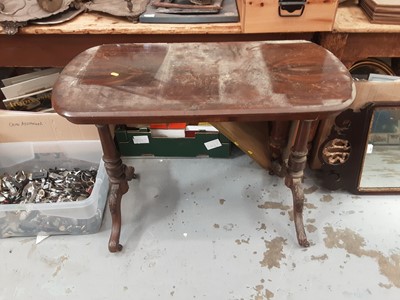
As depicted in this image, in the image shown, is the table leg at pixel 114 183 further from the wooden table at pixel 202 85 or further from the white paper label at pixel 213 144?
the white paper label at pixel 213 144

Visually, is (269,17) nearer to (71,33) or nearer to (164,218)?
(71,33)

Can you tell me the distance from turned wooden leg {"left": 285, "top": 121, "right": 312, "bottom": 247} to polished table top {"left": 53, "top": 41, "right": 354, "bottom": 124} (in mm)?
236

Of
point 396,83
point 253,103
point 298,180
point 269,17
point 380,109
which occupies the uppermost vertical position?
point 269,17

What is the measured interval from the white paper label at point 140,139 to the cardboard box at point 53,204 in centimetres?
18

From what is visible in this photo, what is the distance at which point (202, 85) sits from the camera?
3.57ft

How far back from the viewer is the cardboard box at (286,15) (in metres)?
1.23

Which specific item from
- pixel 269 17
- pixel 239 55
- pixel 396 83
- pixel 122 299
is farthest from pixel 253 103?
pixel 122 299

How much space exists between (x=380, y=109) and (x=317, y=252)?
25.4 inches

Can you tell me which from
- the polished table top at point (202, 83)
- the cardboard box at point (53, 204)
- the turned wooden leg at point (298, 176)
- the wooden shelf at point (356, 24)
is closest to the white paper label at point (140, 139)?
the cardboard box at point (53, 204)

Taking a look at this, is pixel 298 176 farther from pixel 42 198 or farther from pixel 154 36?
pixel 42 198

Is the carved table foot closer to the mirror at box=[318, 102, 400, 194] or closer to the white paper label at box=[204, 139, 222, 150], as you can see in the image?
the mirror at box=[318, 102, 400, 194]

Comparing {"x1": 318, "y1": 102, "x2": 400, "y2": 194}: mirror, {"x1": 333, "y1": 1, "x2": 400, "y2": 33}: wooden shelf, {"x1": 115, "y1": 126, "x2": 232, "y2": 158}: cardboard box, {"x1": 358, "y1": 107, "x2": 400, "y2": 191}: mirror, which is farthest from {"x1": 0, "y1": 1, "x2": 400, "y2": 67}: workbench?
{"x1": 115, "y1": 126, "x2": 232, "y2": 158}: cardboard box

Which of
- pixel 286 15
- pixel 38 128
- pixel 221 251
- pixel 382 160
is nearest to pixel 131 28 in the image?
pixel 286 15

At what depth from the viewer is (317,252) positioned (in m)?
1.43
